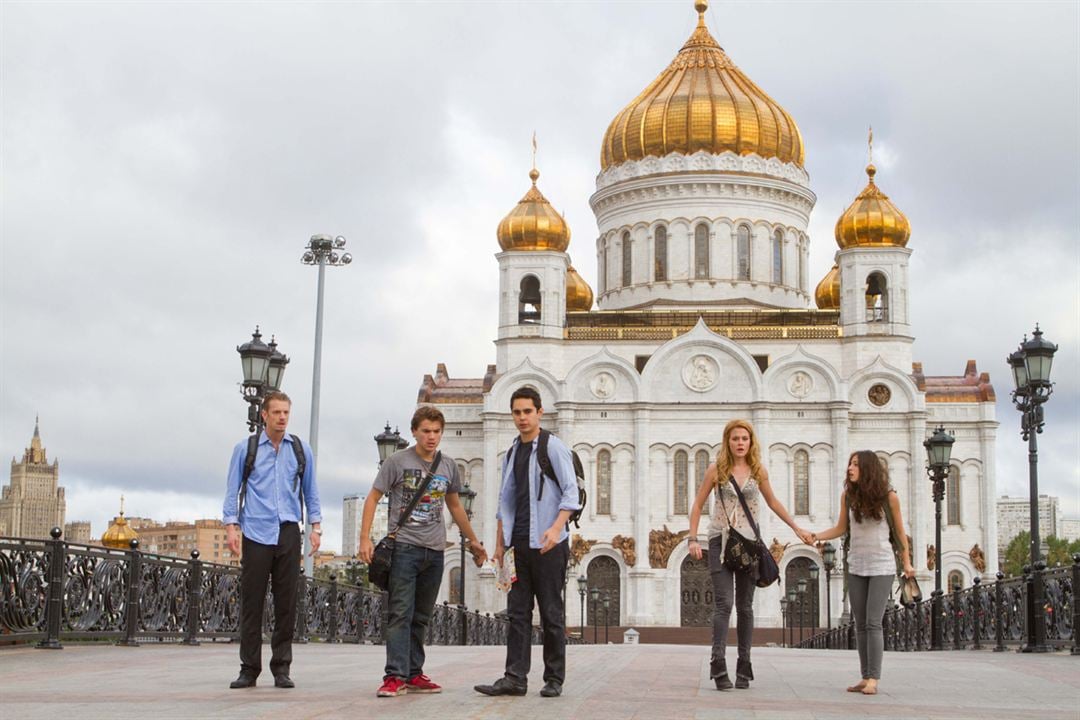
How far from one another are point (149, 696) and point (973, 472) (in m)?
53.0

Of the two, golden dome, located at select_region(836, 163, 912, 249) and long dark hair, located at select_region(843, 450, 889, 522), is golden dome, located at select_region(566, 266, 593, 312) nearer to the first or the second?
golden dome, located at select_region(836, 163, 912, 249)

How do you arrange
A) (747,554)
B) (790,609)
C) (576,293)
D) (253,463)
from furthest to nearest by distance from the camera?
(576,293), (790,609), (747,554), (253,463)

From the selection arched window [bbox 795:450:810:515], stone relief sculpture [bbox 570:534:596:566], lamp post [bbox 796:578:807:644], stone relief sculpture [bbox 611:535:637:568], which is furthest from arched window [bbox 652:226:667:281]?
lamp post [bbox 796:578:807:644]

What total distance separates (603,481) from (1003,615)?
3816 centimetres

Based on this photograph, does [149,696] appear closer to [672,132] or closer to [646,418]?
[646,418]

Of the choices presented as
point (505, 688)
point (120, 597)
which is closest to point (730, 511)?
point (505, 688)

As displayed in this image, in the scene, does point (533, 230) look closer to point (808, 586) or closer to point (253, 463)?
point (808, 586)

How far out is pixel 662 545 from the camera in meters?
58.3

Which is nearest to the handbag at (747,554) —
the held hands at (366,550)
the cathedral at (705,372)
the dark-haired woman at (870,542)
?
the dark-haired woman at (870,542)

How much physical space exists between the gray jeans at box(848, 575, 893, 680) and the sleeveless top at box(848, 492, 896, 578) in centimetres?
6

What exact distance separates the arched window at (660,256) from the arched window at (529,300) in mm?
4876

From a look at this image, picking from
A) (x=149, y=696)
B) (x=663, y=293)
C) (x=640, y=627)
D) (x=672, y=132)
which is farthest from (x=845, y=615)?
(x=149, y=696)

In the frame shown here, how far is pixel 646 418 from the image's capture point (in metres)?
58.9

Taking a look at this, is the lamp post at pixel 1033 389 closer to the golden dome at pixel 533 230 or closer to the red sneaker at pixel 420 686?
the red sneaker at pixel 420 686
